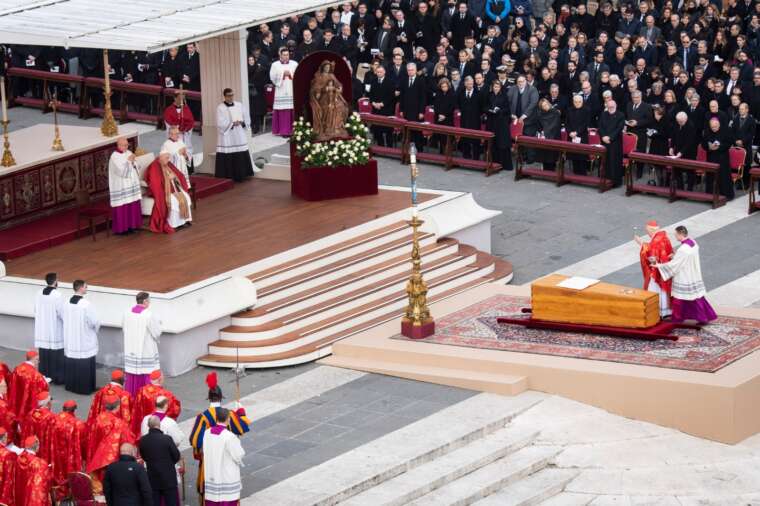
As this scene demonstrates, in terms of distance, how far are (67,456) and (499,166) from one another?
1354cm

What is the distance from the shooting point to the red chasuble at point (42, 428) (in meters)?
17.9

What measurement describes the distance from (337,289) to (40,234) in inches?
161

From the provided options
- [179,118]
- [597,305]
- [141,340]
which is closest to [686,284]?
[597,305]

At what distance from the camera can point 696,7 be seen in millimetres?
33438

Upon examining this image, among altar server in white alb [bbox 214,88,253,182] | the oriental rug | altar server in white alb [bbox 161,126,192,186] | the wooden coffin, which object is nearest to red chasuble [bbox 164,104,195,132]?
altar server in white alb [bbox 214,88,253,182]

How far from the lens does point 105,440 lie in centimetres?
1734

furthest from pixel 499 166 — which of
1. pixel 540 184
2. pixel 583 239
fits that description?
pixel 583 239

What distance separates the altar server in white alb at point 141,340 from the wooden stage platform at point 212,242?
1249 mm

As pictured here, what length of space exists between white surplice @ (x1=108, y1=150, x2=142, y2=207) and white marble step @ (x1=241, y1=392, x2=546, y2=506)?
20.2ft

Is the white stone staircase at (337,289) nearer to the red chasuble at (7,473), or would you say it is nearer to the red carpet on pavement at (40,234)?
the red carpet on pavement at (40,234)

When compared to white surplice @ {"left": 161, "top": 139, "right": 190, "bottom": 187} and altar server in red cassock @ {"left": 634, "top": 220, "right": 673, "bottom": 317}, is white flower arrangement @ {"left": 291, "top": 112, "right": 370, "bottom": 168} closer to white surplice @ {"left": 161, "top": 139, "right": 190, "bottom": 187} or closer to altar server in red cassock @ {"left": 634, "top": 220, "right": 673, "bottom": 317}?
white surplice @ {"left": 161, "top": 139, "right": 190, "bottom": 187}

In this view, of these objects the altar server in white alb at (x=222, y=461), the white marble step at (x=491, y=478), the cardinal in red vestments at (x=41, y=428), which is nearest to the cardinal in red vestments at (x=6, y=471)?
the cardinal in red vestments at (x=41, y=428)

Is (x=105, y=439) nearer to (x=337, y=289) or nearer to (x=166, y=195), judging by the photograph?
(x=337, y=289)

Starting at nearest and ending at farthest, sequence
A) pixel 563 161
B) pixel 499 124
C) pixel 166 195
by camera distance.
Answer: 1. pixel 166 195
2. pixel 563 161
3. pixel 499 124
